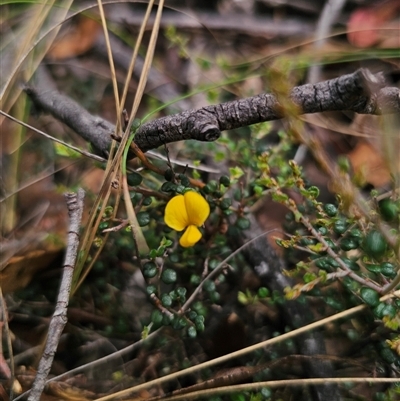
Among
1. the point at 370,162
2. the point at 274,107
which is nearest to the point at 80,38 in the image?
the point at 370,162

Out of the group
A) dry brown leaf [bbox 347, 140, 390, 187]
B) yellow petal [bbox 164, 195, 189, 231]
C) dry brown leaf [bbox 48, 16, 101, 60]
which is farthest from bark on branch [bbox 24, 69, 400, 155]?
dry brown leaf [bbox 48, 16, 101, 60]

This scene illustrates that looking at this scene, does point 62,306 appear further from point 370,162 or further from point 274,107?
point 370,162

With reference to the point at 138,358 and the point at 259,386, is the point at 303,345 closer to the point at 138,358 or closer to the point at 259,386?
the point at 259,386

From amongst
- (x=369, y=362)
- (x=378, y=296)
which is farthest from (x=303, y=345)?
(x=378, y=296)

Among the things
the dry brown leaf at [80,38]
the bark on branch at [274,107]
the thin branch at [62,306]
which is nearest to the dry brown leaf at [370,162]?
the bark on branch at [274,107]

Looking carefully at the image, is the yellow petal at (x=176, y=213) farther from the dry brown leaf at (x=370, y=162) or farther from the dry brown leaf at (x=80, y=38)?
the dry brown leaf at (x=80, y=38)

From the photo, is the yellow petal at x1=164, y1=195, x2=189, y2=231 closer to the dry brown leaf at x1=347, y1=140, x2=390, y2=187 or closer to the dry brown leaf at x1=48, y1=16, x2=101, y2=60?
the dry brown leaf at x1=347, y1=140, x2=390, y2=187

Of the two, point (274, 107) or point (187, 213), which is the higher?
point (274, 107)
